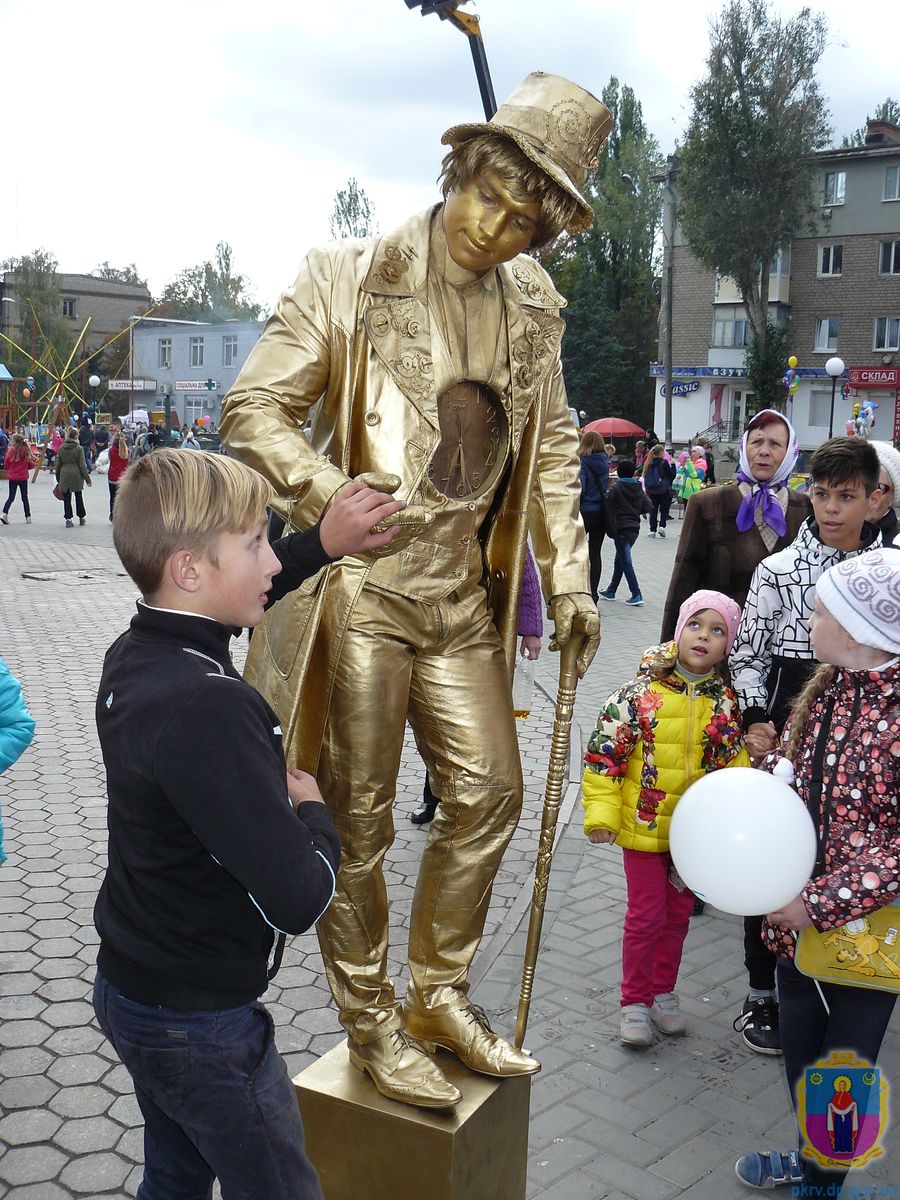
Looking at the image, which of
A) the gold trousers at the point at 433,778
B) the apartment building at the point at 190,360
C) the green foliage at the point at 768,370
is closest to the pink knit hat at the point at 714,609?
the gold trousers at the point at 433,778

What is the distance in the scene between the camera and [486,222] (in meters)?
2.57

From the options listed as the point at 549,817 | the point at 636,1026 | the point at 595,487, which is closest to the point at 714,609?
the point at 549,817

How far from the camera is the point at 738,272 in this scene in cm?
4000

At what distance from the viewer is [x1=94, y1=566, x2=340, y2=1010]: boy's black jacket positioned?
1.68m

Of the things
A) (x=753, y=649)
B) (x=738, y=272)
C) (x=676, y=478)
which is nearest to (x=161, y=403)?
(x=738, y=272)

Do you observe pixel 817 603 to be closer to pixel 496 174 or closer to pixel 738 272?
pixel 496 174

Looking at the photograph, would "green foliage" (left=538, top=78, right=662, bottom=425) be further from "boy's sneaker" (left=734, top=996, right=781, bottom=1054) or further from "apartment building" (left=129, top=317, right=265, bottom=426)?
"boy's sneaker" (left=734, top=996, right=781, bottom=1054)

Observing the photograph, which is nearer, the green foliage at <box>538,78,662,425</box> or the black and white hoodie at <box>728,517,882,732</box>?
the black and white hoodie at <box>728,517,882,732</box>

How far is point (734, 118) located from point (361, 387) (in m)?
40.9

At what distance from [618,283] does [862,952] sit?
5249 cm

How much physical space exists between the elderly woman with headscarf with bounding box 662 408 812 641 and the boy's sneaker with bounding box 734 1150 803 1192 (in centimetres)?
231

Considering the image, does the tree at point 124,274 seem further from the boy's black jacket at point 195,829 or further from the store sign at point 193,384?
the boy's black jacket at point 195,829

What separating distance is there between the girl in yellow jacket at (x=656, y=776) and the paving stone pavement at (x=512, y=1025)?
22cm

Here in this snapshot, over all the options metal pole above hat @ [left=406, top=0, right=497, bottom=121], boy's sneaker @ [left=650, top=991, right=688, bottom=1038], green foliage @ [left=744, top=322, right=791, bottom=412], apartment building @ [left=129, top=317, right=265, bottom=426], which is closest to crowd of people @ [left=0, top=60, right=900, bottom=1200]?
boy's sneaker @ [left=650, top=991, right=688, bottom=1038]
